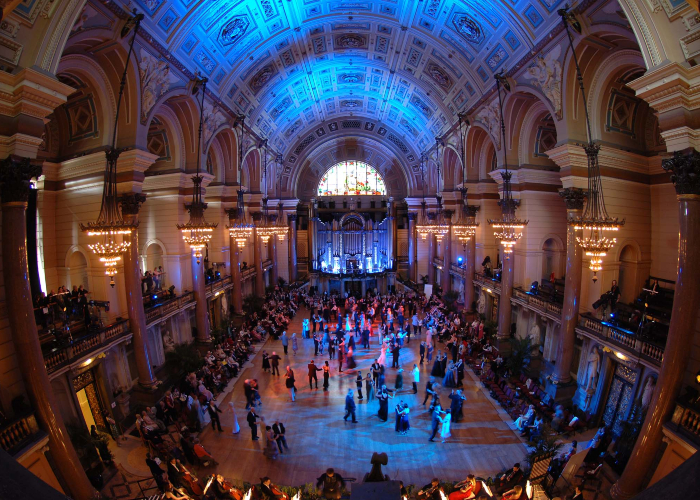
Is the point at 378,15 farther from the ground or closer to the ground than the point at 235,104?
farther from the ground

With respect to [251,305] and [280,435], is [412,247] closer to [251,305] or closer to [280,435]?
[251,305]

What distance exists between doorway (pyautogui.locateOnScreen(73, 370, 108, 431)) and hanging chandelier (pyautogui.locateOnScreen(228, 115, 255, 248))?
21.7 feet

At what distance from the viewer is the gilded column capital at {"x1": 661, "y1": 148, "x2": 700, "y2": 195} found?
20.3 ft

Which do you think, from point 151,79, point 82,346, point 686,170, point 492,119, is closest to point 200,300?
point 82,346

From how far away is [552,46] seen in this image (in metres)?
10.3

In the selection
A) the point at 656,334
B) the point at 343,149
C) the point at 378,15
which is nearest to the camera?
the point at 656,334

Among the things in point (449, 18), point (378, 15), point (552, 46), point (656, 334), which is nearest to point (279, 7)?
point (378, 15)

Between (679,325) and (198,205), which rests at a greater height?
(198,205)

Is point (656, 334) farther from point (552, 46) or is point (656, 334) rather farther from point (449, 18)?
point (449, 18)

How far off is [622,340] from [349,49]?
16.8 meters

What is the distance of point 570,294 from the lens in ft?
34.5

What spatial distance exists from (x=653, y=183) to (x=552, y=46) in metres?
5.24

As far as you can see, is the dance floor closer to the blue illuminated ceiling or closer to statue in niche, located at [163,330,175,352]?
statue in niche, located at [163,330,175,352]

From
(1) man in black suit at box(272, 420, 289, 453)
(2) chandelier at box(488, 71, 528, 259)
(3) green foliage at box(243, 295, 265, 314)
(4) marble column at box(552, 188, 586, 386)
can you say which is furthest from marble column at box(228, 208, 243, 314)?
(4) marble column at box(552, 188, 586, 386)
